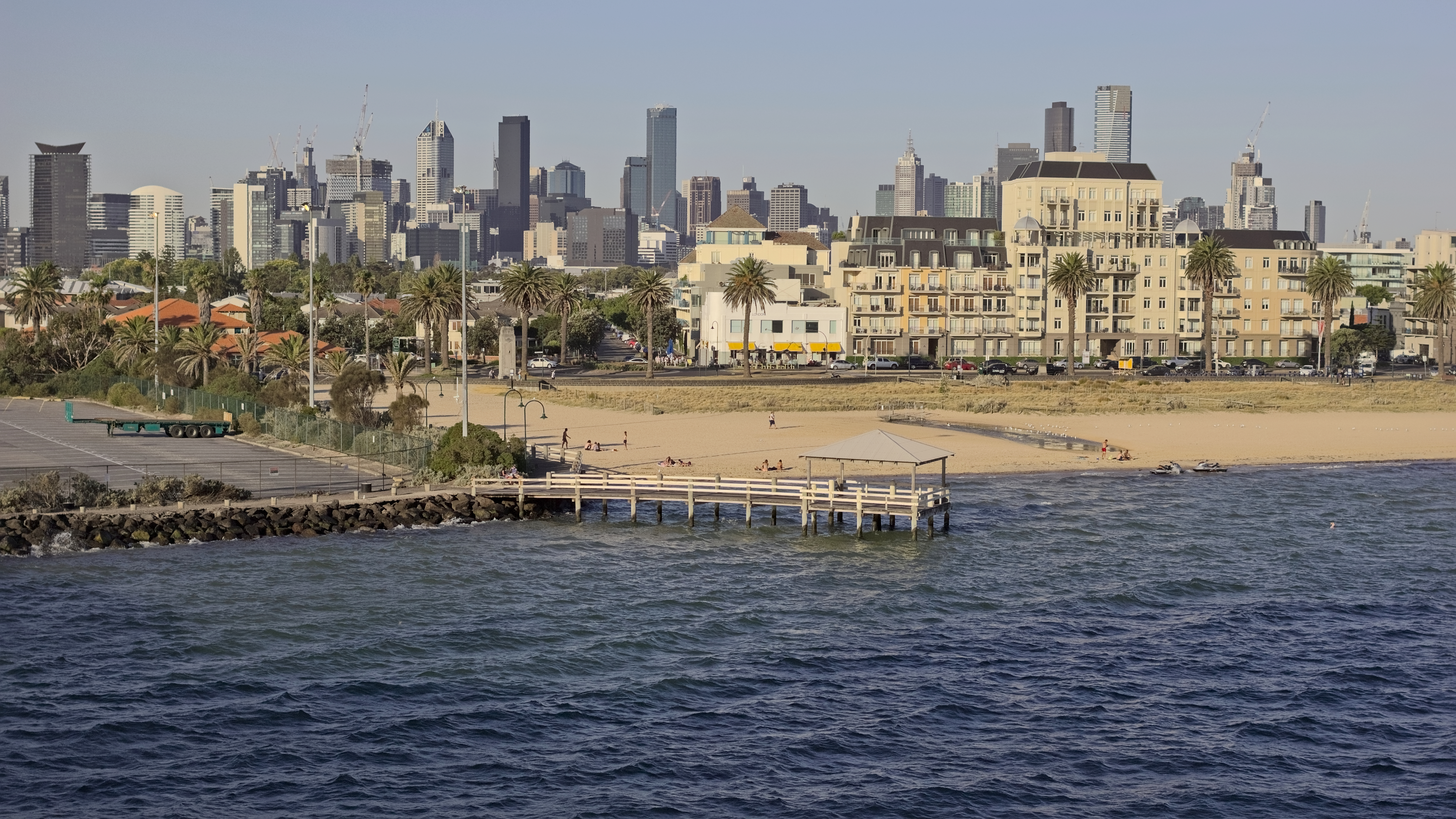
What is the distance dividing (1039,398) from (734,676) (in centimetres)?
7292

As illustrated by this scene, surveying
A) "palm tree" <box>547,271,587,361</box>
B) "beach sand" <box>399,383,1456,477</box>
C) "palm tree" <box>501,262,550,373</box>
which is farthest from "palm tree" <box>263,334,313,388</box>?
"palm tree" <box>547,271,587,361</box>

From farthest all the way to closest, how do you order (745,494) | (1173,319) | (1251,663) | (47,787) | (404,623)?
1. (1173,319)
2. (745,494)
3. (404,623)
4. (1251,663)
5. (47,787)

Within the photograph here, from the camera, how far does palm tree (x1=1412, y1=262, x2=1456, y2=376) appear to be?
135 m

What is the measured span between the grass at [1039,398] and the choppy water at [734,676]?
42.2 m

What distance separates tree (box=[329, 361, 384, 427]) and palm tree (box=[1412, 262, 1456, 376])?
9775 cm

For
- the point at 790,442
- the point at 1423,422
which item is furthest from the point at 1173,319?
the point at 790,442

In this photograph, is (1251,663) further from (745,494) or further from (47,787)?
(47,787)

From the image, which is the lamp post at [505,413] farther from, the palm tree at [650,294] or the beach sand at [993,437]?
the palm tree at [650,294]

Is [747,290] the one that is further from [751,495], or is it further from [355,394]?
[751,495]

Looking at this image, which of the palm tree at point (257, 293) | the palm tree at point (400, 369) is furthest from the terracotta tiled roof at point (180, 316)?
the palm tree at point (400, 369)

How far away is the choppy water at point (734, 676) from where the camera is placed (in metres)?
31.8

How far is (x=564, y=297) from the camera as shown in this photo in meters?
132

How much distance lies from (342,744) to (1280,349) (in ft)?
466

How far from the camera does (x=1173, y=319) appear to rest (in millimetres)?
157000
